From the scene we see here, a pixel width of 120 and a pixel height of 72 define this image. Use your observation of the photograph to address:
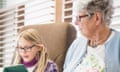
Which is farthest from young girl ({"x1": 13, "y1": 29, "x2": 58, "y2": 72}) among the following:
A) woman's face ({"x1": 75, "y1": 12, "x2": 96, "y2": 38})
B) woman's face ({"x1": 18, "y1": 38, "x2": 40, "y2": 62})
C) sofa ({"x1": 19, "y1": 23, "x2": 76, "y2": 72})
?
woman's face ({"x1": 75, "y1": 12, "x2": 96, "y2": 38})

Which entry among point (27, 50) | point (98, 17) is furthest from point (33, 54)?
point (98, 17)

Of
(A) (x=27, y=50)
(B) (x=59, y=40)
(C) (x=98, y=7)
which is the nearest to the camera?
(C) (x=98, y=7)

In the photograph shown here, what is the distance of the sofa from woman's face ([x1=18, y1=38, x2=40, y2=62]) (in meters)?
0.30

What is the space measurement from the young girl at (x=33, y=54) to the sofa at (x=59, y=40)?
8.8 inches

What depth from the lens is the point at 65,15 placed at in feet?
8.19

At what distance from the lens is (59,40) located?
6.22ft

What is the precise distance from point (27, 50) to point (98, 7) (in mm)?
544

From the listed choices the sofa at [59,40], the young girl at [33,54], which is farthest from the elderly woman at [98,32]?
the sofa at [59,40]

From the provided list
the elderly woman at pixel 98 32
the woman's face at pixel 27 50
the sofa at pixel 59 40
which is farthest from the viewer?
the sofa at pixel 59 40

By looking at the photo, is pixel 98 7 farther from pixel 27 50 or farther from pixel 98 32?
pixel 27 50

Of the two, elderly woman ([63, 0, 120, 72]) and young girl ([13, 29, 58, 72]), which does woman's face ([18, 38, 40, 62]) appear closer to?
young girl ([13, 29, 58, 72])

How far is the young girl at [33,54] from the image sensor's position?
158 centimetres

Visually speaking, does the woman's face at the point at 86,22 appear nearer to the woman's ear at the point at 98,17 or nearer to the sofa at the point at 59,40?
the woman's ear at the point at 98,17

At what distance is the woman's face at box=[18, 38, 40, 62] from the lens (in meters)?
1.58
